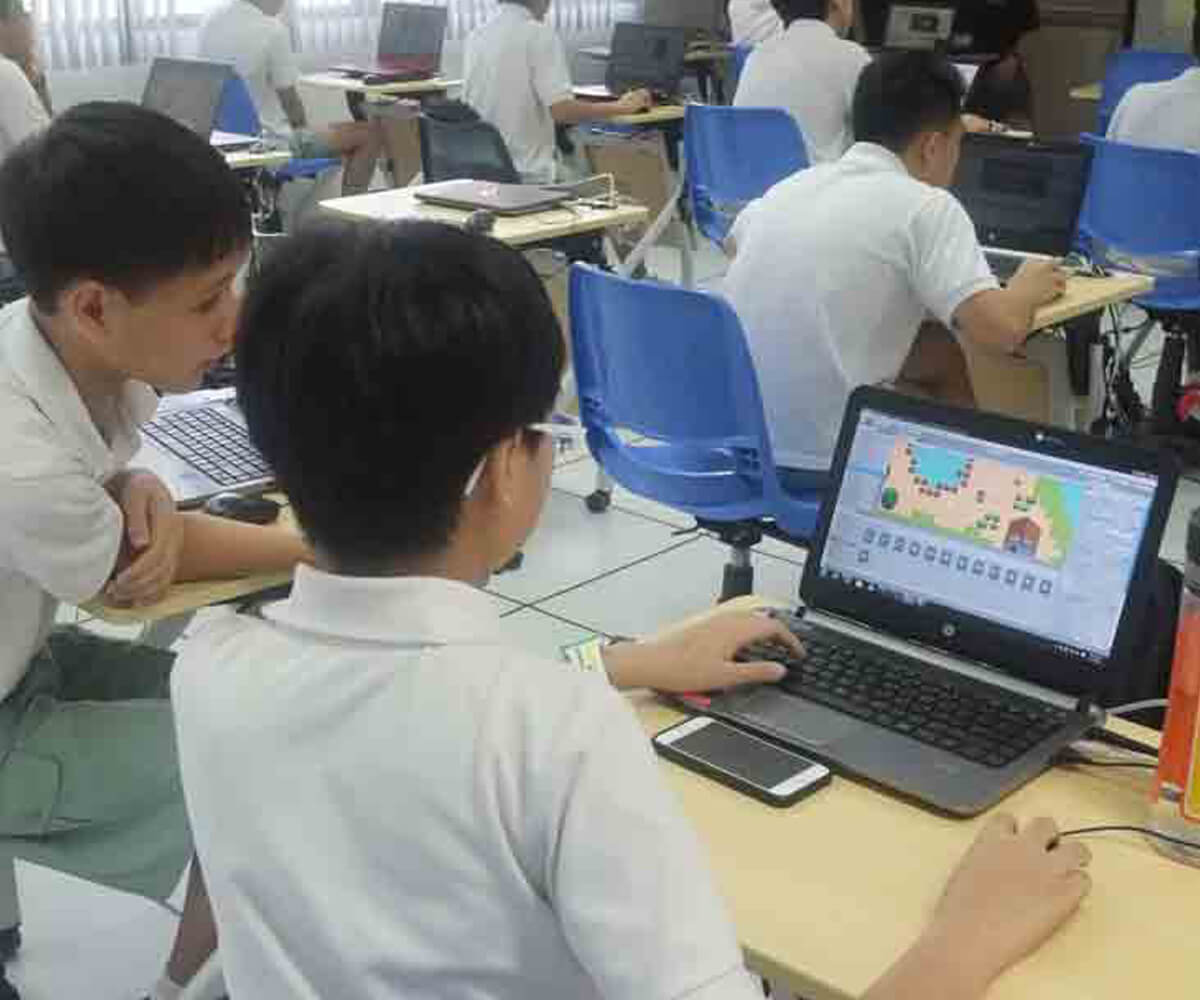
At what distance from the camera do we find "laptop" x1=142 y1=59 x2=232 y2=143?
5551mm

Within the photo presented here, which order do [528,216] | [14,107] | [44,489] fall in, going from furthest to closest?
1. [14,107]
2. [528,216]
3. [44,489]

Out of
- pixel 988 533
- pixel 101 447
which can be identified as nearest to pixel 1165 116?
pixel 988 533

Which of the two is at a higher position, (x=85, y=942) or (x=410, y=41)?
(x=410, y=41)

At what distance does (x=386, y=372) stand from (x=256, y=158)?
4.72m

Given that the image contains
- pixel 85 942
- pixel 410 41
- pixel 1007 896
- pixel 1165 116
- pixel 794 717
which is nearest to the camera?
pixel 1007 896

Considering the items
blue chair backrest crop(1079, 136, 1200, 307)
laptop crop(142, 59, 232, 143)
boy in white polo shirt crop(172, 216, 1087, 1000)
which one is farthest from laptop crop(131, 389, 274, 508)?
laptop crop(142, 59, 232, 143)

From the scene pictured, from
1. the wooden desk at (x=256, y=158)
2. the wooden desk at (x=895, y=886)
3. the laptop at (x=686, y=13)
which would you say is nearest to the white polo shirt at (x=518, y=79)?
the wooden desk at (x=256, y=158)

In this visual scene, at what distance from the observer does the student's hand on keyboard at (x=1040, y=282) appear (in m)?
2.91

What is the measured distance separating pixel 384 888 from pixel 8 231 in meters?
1.04

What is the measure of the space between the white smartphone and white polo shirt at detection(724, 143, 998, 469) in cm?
140

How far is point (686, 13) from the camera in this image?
959 cm

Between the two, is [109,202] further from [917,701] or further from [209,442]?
[917,701]

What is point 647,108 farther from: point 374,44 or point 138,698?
point 138,698

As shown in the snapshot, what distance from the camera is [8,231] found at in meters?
1.66
